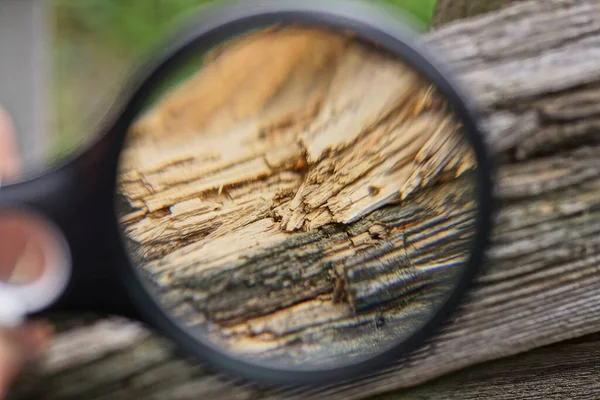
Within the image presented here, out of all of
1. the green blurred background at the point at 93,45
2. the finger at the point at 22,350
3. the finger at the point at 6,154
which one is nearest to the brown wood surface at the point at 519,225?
the finger at the point at 22,350

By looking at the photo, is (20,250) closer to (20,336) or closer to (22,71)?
(20,336)

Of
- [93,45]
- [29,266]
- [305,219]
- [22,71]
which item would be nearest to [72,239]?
[29,266]

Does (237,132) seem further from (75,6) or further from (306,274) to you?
(75,6)

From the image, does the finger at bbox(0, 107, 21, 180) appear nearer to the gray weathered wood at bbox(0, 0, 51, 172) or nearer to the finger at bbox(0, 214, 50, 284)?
the finger at bbox(0, 214, 50, 284)

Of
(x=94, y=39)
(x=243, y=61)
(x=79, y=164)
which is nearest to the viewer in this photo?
(x=79, y=164)

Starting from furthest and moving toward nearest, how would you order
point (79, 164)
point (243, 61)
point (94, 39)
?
point (94, 39)
point (243, 61)
point (79, 164)

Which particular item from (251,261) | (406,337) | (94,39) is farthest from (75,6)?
(406,337)

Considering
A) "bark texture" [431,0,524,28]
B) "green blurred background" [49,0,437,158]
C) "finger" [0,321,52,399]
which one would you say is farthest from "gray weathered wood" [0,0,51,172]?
"bark texture" [431,0,524,28]
